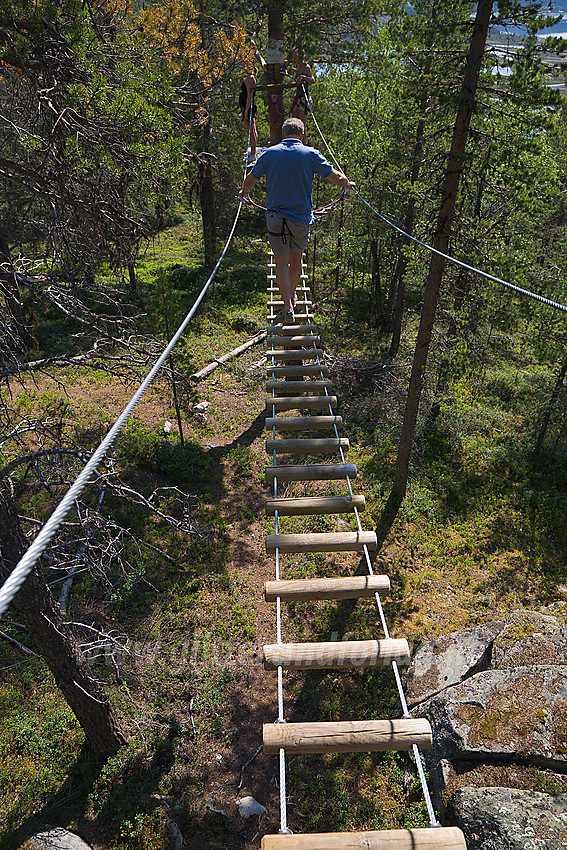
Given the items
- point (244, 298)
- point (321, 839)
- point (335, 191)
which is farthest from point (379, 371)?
point (321, 839)

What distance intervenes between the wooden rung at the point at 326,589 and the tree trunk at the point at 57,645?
2277mm

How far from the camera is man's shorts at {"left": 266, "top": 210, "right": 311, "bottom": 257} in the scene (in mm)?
6148

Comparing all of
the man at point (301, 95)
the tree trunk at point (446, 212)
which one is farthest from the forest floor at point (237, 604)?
the man at point (301, 95)

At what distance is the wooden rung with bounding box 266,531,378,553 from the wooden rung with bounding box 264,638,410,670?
1.02m

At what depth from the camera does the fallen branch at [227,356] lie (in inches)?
482

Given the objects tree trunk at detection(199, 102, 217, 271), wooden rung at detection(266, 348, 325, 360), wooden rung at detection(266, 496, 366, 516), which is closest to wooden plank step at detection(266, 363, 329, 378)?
wooden rung at detection(266, 348, 325, 360)

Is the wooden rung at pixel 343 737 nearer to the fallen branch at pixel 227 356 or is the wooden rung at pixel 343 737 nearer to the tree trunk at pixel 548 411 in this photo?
the fallen branch at pixel 227 356

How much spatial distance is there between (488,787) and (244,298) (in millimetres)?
15007

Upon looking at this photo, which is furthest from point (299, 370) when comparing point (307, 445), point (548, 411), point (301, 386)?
point (548, 411)

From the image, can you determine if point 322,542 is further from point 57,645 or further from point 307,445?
point 57,645

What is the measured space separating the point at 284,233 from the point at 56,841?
23.9 feet

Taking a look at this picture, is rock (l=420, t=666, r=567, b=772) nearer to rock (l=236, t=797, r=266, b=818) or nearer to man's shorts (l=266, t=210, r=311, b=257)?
rock (l=236, t=797, r=266, b=818)

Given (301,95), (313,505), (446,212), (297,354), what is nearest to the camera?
(313,505)

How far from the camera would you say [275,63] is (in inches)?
358
